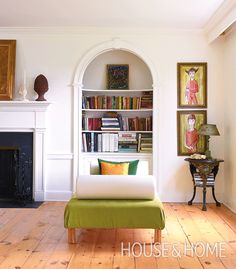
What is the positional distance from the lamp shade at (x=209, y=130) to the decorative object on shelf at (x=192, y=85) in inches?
18.7

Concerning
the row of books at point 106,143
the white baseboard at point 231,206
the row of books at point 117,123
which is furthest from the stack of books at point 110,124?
the white baseboard at point 231,206

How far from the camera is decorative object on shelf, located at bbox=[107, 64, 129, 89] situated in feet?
19.1

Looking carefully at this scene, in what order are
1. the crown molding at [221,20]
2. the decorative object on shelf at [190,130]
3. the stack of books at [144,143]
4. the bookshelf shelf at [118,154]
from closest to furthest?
the crown molding at [221,20], the decorative object on shelf at [190,130], the bookshelf shelf at [118,154], the stack of books at [144,143]

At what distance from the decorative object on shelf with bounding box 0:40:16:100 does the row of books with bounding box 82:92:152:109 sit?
47.6 inches

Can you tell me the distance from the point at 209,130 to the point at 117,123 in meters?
1.55

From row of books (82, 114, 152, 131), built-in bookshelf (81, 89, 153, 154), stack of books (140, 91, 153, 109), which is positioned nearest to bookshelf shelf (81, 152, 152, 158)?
built-in bookshelf (81, 89, 153, 154)

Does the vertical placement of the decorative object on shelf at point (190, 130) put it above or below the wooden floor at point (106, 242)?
above

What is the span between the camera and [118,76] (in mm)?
5836

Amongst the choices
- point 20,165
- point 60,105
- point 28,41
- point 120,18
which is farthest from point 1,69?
point 120,18

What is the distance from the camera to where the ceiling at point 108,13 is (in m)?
4.30

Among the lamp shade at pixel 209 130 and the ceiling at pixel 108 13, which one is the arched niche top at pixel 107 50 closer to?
the ceiling at pixel 108 13

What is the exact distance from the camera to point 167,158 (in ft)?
17.7

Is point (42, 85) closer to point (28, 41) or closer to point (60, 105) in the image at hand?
point (60, 105)

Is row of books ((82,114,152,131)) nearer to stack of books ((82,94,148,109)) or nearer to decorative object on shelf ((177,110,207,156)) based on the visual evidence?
stack of books ((82,94,148,109))
